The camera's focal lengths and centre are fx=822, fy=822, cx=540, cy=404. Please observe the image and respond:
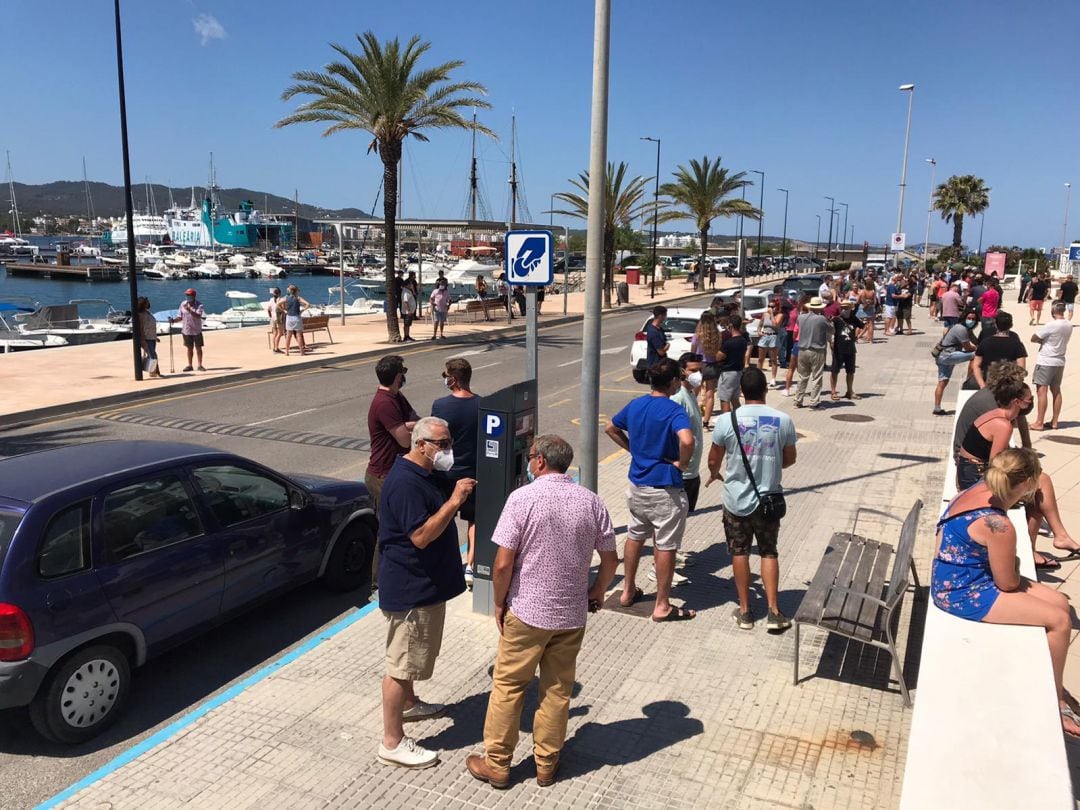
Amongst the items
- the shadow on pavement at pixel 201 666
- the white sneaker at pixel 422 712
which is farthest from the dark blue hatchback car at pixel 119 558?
the white sneaker at pixel 422 712

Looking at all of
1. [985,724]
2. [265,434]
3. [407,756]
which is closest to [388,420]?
[407,756]

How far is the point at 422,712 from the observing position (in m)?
4.61

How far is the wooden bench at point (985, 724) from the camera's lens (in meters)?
3.07

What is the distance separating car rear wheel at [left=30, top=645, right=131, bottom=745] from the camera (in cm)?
444

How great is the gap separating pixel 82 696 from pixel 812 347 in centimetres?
1151

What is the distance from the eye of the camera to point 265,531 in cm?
574

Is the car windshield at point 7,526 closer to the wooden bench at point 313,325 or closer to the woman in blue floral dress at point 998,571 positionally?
the woman in blue floral dress at point 998,571

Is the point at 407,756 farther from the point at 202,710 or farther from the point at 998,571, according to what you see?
the point at 998,571

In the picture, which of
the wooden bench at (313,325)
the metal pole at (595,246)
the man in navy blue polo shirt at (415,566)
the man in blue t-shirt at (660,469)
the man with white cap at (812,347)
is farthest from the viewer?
the wooden bench at (313,325)

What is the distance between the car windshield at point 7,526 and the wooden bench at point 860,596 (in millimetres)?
4396

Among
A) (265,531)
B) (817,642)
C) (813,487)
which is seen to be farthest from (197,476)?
(813,487)

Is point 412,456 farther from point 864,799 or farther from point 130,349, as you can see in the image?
point 130,349

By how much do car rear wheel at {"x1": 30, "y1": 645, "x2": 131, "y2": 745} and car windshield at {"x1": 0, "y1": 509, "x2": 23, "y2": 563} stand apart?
2.32ft

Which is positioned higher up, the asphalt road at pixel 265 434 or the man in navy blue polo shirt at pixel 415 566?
the man in navy blue polo shirt at pixel 415 566
